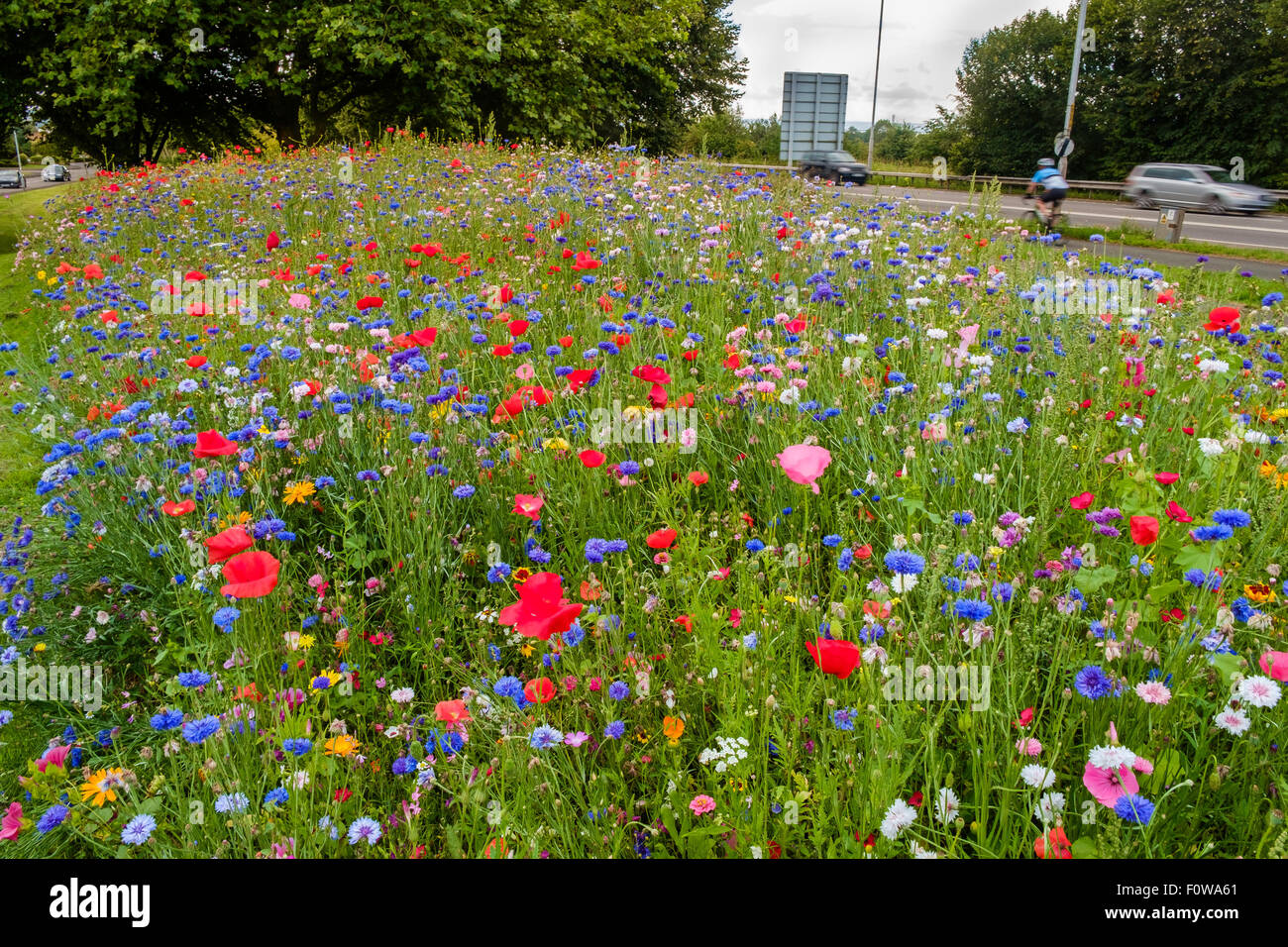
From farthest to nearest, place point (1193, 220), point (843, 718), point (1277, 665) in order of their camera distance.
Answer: point (1193, 220) < point (843, 718) < point (1277, 665)

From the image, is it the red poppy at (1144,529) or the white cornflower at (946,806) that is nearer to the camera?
the white cornflower at (946,806)

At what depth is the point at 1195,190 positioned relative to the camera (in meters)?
21.5

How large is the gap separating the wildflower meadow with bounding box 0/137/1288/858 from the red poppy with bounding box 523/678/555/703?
0.03 m

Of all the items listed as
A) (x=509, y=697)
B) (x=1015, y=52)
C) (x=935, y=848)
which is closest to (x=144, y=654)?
(x=509, y=697)

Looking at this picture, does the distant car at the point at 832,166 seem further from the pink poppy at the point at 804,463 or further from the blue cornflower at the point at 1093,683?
the blue cornflower at the point at 1093,683

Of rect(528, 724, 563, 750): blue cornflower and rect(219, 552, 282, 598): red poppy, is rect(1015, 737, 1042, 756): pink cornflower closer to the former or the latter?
rect(528, 724, 563, 750): blue cornflower

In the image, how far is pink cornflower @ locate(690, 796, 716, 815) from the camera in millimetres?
1445

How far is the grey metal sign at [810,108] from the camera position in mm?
19719

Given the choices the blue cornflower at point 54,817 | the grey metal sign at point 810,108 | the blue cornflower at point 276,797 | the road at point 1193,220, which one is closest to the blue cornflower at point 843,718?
the blue cornflower at point 276,797

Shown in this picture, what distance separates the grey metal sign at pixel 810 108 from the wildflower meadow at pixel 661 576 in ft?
57.4

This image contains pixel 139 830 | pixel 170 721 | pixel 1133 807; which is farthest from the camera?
pixel 170 721

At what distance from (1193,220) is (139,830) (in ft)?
80.1

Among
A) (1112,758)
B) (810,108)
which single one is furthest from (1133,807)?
(810,108)

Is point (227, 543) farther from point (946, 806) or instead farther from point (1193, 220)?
point (1193, 220)
